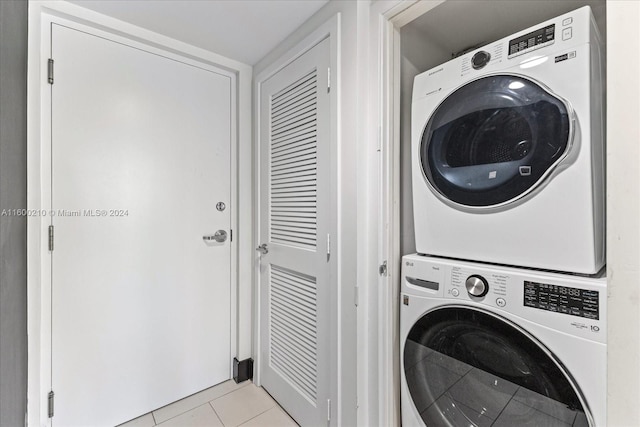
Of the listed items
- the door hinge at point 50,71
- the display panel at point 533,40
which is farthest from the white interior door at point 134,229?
the display panel at point 533,40

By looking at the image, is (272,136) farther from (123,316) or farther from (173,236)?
(123,316)

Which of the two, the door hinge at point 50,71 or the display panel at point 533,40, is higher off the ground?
the door hinge at point 50,71

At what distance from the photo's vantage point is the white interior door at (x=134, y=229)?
1384mm

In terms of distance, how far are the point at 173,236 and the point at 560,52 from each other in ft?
6.15

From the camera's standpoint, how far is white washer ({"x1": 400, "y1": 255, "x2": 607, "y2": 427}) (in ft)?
2.31

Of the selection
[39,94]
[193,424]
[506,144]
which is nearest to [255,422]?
[193,424]

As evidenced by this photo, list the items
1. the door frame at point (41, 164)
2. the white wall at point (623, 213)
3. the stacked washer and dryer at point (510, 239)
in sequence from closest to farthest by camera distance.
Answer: the white wall at point (623, 213), the stacked washer and dryer at point (510, 239), the door frame at point (41, 164)

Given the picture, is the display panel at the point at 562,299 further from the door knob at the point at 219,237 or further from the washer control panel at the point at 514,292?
the door knob at the point at 219,237

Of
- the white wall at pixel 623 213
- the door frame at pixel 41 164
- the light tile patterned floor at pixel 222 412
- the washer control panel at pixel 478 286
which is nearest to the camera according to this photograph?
the white wall at pixel 623 213

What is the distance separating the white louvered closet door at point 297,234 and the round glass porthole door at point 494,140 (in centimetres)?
50

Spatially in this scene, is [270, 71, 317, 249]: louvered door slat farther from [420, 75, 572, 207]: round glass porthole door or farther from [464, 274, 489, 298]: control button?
[464, 274, 489, 298]: control button

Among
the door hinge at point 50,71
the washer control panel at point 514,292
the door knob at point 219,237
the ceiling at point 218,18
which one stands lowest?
the washer control panel at point 514,292

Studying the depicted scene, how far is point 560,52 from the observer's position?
78cm

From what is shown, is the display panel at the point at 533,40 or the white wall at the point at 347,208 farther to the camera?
the white wall at the point at 347,208
